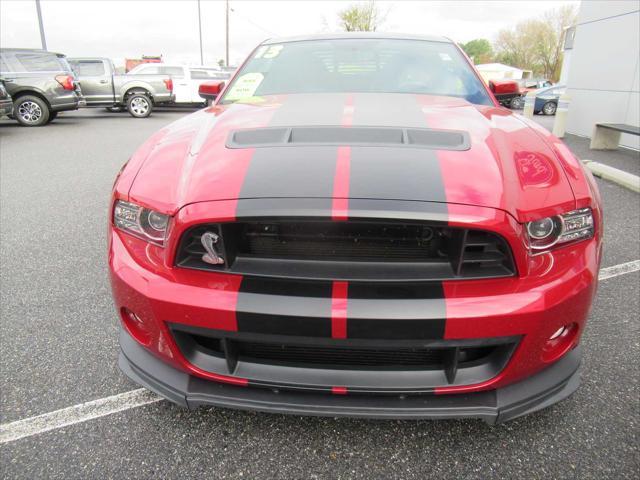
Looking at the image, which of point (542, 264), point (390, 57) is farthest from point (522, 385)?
point (390, 57)

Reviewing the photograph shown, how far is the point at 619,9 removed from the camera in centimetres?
843

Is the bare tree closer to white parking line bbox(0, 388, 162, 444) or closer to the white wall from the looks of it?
the white wall

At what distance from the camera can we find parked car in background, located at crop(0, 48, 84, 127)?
10125 mm

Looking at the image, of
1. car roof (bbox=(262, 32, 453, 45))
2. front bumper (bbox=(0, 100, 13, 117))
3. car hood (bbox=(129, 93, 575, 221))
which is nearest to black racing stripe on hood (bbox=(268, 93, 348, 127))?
car hood (bbox=(129, 93, 575, 221))

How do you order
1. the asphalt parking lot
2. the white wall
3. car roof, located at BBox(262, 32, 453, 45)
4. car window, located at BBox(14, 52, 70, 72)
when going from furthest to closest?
car window, located at BBox(14, 52, 70, 72)
the white wall
car roof, located at BBox(262, 32, 453, 45)
the asphalt parking lot

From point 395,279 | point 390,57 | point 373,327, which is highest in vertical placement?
point 390,57

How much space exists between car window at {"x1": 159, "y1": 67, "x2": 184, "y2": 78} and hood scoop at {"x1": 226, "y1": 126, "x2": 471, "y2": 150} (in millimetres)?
14760

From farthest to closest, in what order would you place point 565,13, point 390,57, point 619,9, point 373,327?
point 565,13 < point 619,9 < point 390,57 < point 373,327

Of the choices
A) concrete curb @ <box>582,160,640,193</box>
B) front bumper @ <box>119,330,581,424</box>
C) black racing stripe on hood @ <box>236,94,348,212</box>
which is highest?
black racing stripe on hood @ <box>236,94,348,212</box>

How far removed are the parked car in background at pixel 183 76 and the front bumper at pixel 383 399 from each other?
14.8 metres

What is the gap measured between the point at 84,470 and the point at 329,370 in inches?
36.3

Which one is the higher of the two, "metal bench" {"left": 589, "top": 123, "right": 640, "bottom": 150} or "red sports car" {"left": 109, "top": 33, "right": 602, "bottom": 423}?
"red sports car" {"left": 109, "top": 33, "right": 602, "bottom": 423}

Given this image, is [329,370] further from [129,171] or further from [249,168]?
[129,171]

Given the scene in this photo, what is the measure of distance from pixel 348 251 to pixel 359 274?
10cm
